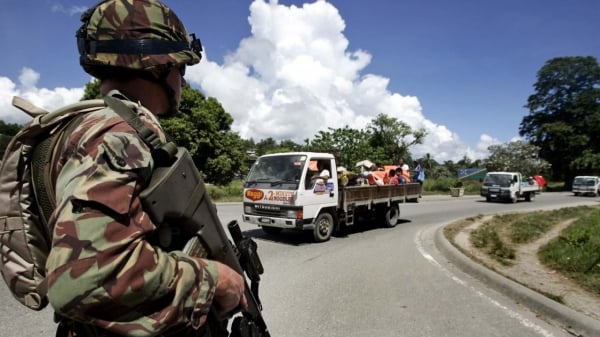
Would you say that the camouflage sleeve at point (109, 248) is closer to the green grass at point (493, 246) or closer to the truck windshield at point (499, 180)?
the green grass at point (493, 246)

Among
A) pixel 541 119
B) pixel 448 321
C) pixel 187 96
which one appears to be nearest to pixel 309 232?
pixel 448 321

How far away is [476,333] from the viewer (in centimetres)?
346

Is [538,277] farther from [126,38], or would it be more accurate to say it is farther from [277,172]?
[126,38]

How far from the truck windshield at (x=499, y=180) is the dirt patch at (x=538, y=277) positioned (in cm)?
1562

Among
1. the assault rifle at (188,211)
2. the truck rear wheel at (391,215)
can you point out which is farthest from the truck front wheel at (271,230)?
the assault rifle at (188,211)

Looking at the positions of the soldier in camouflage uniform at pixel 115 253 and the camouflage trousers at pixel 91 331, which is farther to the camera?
the camouflage trousers at pixel 91 331

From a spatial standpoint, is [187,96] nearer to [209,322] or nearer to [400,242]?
[400,242]

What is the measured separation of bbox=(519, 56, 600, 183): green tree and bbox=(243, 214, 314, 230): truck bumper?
5085 centimetres

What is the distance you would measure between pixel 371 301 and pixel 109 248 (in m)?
3.99

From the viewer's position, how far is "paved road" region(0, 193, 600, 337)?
352cm

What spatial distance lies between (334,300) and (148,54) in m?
3.84

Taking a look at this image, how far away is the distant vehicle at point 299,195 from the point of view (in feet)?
25.6

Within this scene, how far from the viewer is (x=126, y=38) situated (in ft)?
4.07

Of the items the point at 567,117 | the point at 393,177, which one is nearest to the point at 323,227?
the point at 393,177
